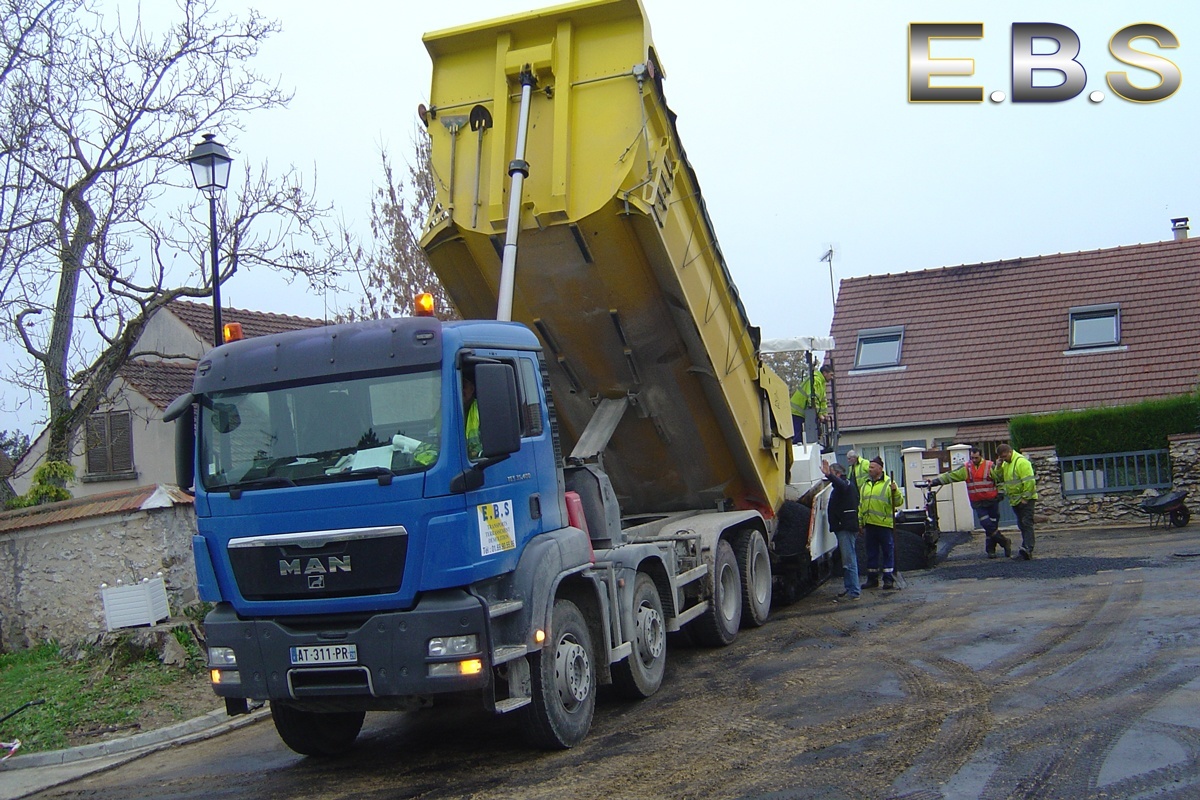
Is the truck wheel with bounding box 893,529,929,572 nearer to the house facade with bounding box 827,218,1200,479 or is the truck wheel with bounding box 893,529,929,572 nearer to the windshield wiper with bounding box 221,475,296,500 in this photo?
the house facade with bounding box 827,218,1200,479

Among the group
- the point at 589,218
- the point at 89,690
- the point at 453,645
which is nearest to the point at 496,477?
the point at 453,645


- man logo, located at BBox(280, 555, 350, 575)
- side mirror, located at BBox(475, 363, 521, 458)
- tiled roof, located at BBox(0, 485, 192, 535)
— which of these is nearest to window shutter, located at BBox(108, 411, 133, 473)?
tiled roof, located at BBox(0, 485, 192, 535)

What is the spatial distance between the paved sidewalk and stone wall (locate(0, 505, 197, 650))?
6.77ft

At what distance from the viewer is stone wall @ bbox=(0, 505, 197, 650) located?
33.0 feet

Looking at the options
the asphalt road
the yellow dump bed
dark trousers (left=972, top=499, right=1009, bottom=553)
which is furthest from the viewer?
dark trousers (left=972, top=499, right=1009, bottom=553)

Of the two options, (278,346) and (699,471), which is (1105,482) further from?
(278,346)

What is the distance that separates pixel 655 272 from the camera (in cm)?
830

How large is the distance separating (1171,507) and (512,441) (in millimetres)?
14130

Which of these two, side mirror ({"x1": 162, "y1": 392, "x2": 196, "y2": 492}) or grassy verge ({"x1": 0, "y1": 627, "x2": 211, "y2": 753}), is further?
grassy verge ({"x1": 0, "y1": 627, "x2": 211, "y2": 753})

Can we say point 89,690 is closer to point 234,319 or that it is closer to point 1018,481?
point 1018,481

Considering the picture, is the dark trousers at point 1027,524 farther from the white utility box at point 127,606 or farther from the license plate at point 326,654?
the license plate at point 326,654

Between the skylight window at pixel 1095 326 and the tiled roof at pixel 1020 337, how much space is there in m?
0.16

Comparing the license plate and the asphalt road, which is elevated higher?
the license plate

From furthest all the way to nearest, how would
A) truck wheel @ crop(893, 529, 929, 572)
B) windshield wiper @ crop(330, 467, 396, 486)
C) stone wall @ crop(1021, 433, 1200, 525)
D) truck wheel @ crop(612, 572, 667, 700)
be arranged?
stone wall @ crop(1021, 433, 1200, 525) → truck wheel @ crop(893, 529, 929, 572) → truck wheel @ crop(612, 572, 667, 700) → windshield wiper @ crop(330, 467, 396, 486)
